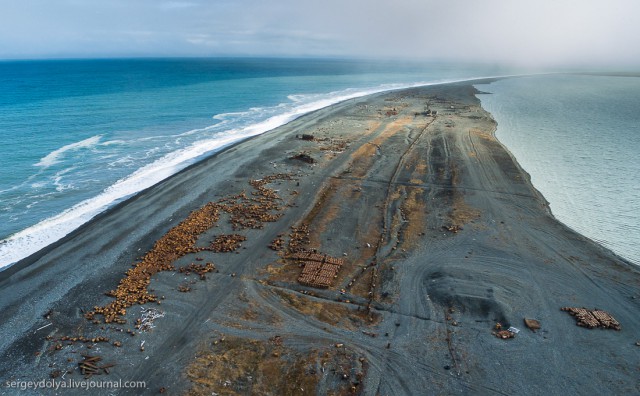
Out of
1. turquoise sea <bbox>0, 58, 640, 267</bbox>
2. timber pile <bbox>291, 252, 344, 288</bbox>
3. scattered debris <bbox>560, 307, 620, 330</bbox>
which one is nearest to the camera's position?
scattered debris <bbox>560, 307, 620, 330</bbox>

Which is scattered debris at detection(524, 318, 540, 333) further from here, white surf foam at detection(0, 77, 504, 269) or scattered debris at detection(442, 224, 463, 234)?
white surf foam at detection(0, 77, 504, 269)

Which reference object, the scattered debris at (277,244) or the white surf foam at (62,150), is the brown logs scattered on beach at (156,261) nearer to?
the scattered debris at (277,244)

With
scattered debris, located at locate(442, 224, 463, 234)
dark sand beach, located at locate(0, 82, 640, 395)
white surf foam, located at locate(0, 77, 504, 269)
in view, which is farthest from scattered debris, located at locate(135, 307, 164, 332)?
scattered debris, located at locate(442, 224, 463, 234)

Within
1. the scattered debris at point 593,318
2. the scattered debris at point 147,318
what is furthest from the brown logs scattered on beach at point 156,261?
the scattered debris at point 593,318

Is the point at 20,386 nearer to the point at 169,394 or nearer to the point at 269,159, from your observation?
the point at 169,394

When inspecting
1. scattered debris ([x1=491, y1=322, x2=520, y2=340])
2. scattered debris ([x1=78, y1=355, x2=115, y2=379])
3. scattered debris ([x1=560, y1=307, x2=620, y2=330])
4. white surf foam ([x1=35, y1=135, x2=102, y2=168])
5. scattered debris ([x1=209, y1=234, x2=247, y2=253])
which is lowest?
scattered debris ([x1=78, y1=355, x2=115, y2=379])

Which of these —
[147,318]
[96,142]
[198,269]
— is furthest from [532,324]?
[96,142]
